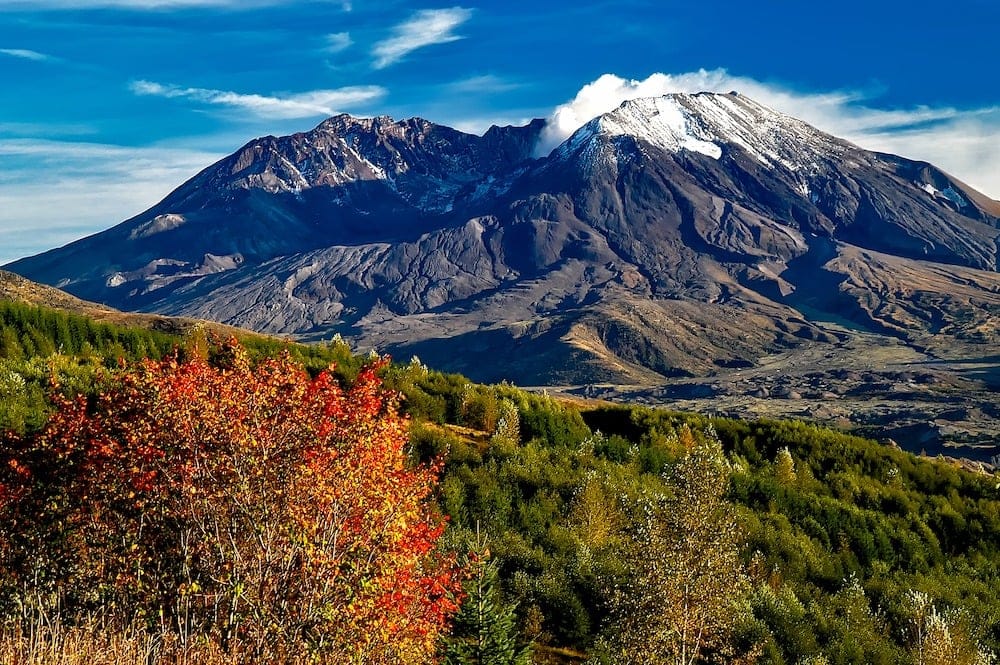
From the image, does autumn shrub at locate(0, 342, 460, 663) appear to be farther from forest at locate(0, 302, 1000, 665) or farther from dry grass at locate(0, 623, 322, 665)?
dry grass at locate(0, 623, 322, 665)

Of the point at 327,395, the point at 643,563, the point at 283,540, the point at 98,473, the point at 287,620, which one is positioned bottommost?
the point at 643,563

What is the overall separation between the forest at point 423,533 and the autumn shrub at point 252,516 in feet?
0.17

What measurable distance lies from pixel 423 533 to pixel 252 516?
3.63m

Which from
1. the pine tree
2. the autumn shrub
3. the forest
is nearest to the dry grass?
the forest

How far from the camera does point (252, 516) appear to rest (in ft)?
44.2

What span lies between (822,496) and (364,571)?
106 feet

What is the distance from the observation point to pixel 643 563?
72.6 feet

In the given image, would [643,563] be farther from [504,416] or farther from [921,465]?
[921,465]

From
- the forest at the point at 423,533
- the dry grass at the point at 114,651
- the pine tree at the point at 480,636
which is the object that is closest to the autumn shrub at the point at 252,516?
the forest at the point at 423,533

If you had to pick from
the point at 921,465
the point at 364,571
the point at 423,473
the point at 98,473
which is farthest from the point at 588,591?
the point at 921,465

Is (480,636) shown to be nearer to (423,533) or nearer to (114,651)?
(423,533)

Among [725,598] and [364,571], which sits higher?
[364,571]

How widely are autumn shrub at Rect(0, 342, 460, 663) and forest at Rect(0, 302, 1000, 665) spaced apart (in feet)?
0.17

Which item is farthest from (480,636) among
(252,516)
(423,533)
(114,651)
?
(114,651)
